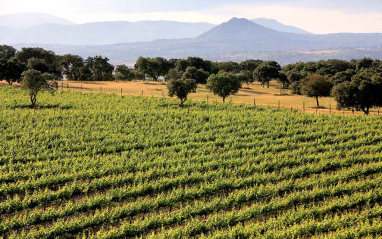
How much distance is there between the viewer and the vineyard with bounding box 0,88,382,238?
59.4 ft

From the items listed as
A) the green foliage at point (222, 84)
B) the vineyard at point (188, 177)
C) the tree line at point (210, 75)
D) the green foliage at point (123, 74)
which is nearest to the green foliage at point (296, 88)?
the tree line at point (210, 75)

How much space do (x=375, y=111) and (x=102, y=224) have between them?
175 feet

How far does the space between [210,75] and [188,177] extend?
44965 millimetres

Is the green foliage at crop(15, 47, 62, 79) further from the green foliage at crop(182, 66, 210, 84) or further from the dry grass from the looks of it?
the green foliage at crop(182, 66, 210, 84)

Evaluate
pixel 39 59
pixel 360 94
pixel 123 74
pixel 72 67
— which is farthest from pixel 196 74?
pixel 360 94

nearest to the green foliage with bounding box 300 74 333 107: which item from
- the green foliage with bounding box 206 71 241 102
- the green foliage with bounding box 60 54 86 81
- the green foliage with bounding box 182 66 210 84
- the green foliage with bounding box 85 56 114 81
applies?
the green foliage with bounding box 206 71 241 102

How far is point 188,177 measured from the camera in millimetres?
23547

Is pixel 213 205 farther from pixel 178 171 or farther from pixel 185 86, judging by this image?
pixel 185 86

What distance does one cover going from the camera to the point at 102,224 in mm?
18594

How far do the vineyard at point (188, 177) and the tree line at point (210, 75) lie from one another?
14.5 m

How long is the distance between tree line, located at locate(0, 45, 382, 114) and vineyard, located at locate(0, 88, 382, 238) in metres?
14.5

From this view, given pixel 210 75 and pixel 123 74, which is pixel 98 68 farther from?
pixel 210 75

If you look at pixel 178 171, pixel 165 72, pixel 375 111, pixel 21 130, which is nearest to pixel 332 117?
pixel 375 111

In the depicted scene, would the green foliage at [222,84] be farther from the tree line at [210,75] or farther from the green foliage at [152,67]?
the green foliage at [152,67]
